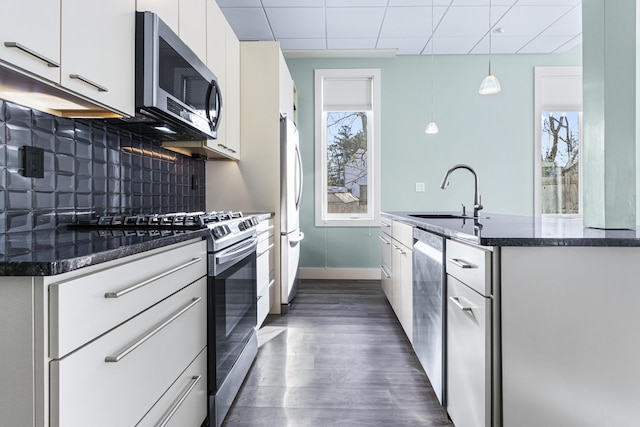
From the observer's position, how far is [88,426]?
0.85 metres

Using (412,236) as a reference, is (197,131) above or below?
above

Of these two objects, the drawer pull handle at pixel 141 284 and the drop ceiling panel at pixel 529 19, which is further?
the drop ceiling panel at pixel 529 19

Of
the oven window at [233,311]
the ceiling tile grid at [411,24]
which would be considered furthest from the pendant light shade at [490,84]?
the oven window at [233,311]

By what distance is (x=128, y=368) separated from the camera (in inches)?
39.6

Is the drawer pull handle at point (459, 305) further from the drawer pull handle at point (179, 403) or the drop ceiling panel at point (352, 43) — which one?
the drop ceiling panel at point (352, 43)

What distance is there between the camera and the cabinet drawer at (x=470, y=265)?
4.11ft

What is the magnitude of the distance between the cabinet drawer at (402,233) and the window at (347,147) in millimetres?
1672

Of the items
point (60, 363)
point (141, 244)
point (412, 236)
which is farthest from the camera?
point (412, 236)

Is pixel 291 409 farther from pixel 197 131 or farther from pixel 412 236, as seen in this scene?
pixel 197 131

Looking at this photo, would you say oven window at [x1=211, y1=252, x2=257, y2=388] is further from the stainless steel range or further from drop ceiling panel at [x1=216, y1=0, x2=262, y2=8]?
drop ceiling panel at [x1=216, y1=0, x2=262, y2=8]

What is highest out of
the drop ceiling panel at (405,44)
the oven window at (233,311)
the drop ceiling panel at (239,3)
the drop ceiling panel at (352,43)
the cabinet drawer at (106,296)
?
the drop ceiling panel at (405,44)

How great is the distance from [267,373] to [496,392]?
1.31m

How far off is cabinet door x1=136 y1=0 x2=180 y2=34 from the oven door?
108 cm

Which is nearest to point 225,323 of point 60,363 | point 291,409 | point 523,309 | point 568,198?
point 291,409
